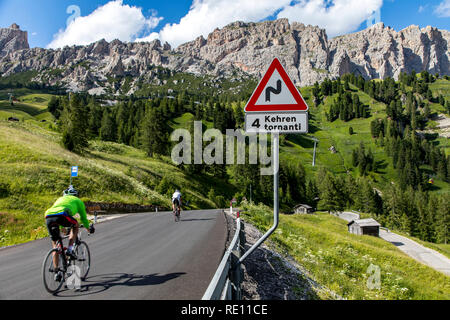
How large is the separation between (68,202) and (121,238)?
776cm

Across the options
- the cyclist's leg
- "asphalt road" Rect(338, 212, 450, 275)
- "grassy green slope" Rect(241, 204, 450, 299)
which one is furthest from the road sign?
"asphalt road" Rect(338, 212, 450, 275)

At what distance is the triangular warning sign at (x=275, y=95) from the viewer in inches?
221

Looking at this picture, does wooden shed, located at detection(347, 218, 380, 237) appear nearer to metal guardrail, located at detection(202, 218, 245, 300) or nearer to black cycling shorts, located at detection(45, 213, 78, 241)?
metal guardrail, located at detection(202, 218, 245, 300)

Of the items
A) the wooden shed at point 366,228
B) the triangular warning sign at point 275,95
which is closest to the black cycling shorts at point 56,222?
the triangular warning sign at point 275,95

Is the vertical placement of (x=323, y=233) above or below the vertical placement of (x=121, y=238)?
below

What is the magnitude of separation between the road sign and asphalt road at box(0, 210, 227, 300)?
389cm

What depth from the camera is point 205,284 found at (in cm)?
665

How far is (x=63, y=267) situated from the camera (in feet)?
22.2

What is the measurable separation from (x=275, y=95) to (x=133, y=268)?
6418 mm

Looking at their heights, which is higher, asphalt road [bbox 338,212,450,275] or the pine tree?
the pine tree

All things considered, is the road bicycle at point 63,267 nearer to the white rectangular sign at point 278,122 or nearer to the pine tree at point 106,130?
the white rectangular sign at point 278,122

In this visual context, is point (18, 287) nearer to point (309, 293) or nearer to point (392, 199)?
point (309, 293)

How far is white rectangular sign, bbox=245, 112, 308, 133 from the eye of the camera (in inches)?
218

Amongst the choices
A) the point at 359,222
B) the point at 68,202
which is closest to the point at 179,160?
the point at 359,222
